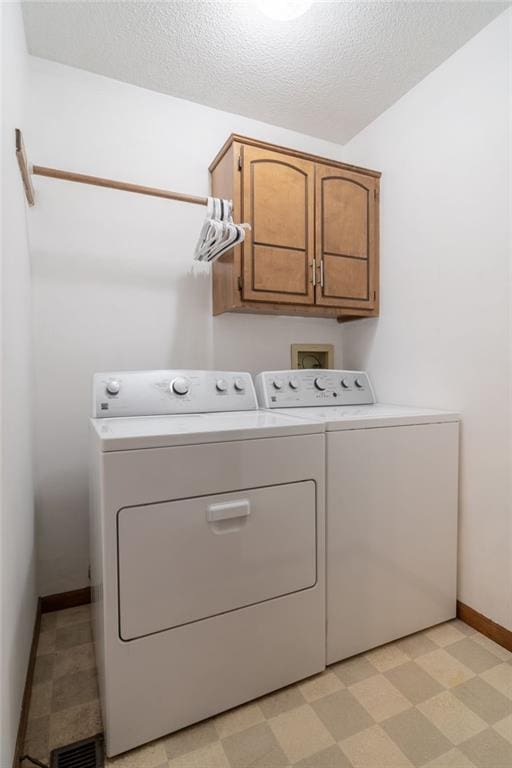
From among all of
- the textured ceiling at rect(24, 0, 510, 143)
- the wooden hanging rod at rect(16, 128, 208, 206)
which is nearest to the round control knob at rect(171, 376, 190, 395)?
the wooden hanging rod at rect(16, 128, 208, 206)

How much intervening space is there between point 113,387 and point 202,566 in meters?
0.80

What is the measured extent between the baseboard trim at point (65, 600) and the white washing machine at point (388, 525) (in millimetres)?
1142

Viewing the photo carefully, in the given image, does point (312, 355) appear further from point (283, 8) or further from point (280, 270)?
point (283, 8)

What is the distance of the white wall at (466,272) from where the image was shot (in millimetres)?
1533

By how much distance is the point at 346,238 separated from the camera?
2061mm

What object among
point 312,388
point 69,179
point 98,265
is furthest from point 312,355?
point 69,179

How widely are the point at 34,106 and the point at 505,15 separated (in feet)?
6.39

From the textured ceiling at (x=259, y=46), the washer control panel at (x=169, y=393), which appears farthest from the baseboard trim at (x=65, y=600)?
the textured ceiling at (x=259, y=46)

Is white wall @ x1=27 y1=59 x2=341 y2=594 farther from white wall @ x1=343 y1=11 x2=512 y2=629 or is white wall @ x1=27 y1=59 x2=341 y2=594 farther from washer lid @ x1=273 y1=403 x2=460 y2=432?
white wall @ x1=343 y1=11 x2=512 y2=629

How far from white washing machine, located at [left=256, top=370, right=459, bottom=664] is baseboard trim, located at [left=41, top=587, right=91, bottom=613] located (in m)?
1.14

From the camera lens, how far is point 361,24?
157 centimetres

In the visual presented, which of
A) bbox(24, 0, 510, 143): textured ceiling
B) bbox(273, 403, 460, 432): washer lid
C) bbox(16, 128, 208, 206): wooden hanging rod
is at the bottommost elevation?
bbox(273, 403, 460, 432): washer lid

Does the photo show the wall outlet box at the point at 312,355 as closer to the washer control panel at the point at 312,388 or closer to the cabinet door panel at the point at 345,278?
the washer control panel at the point at 312,388

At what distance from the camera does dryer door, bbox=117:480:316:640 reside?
1.06 m
